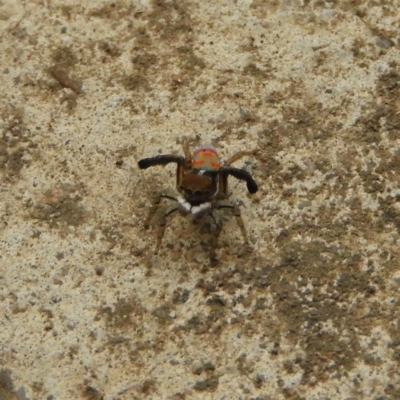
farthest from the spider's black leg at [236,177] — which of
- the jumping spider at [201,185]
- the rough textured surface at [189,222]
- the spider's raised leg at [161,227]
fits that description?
the spider's raised leg at [161,227]

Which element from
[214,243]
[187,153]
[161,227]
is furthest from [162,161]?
[214,243]

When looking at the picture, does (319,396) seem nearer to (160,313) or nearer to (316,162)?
(160,313)

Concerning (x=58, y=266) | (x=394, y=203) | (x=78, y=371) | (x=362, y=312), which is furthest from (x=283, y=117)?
(x=78, y=371)

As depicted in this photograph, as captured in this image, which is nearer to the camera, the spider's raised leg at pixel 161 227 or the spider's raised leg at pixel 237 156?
the spider's raised leg at pixel 161 227

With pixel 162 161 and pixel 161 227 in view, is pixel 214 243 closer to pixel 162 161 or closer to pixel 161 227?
pixel 161 227

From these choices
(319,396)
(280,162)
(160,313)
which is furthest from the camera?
(280,162)

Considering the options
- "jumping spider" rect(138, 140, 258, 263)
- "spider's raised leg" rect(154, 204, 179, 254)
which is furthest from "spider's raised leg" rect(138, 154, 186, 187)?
"spider's raised leg" rect(154, 204, 179, 254)

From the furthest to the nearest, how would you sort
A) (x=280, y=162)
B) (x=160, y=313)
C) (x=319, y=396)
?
(x=280, y=162)
(x=160, y=313)
(x=319, y=396)

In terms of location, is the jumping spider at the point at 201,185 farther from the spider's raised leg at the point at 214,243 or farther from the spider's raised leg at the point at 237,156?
the spider's raised leg at the point at 237,156
